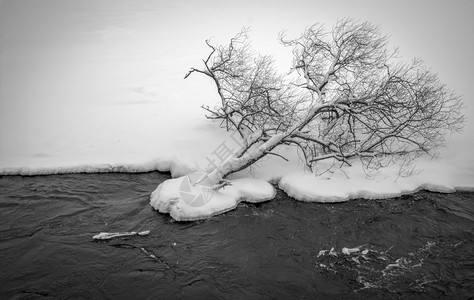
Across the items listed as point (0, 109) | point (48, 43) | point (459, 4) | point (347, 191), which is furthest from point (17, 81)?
point (459, 4)

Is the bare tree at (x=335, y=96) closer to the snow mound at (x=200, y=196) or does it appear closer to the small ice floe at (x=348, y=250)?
the snow mound at (x=200, y=196)

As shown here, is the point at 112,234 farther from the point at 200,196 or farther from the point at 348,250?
the point at 348,250

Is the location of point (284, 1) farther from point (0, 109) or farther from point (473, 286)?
point (473, 286)

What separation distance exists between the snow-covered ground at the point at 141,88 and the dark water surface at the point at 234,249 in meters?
1.21

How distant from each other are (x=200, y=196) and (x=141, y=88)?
1653 centimetres

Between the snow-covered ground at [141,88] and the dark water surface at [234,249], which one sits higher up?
the snow-covered ground at [141,88]

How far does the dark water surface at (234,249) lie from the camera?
22.4ft

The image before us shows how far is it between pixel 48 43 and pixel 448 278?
42.9 metres

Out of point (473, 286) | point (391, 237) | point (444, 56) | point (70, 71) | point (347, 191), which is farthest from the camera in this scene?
point (444, 56)

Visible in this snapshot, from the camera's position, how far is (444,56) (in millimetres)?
31500

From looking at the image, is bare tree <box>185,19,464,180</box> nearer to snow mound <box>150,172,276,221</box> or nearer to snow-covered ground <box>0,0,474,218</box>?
snow mound <box>150,172,276,221</box>

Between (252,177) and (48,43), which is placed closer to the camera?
(252,177)

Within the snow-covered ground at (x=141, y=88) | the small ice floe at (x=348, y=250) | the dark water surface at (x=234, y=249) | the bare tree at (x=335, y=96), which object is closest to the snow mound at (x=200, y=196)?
the snow-covered ground at (x=141, y=88)

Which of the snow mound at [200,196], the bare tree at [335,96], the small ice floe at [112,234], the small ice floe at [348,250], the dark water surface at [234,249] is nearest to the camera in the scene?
the dark water surface at [234,249]
